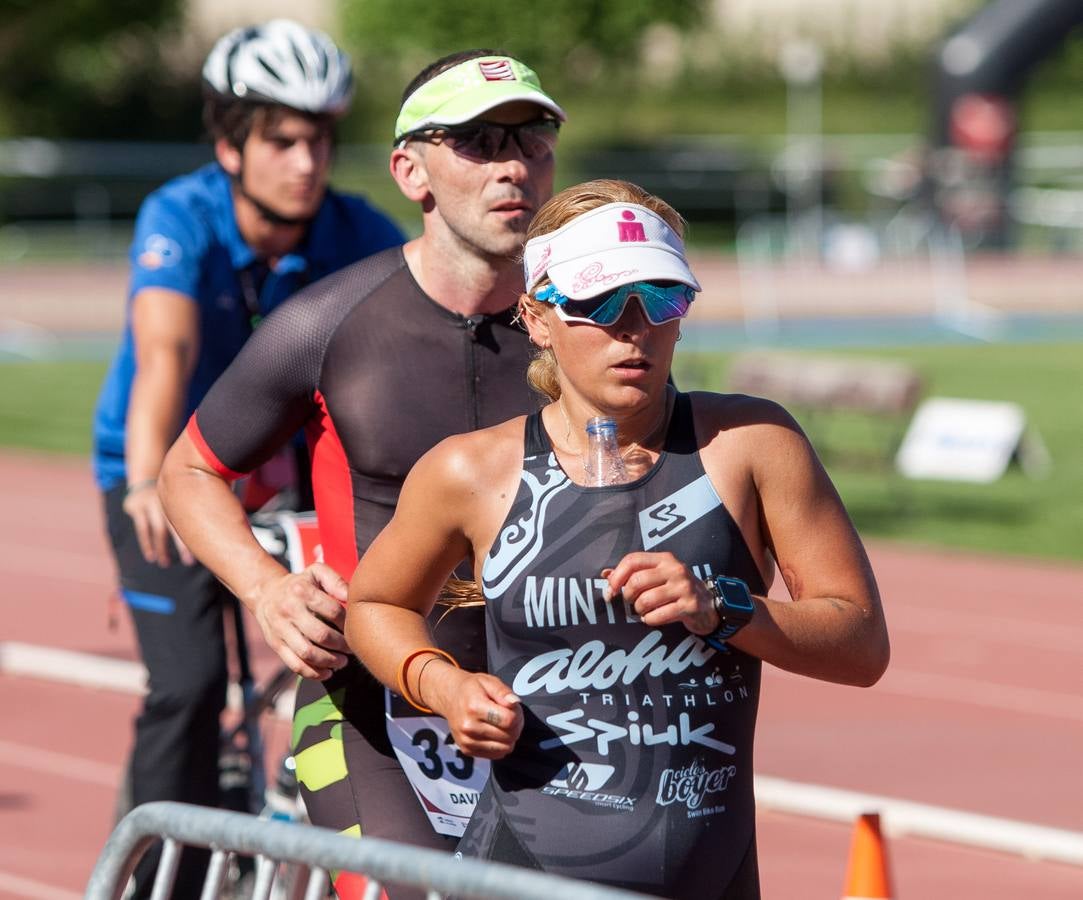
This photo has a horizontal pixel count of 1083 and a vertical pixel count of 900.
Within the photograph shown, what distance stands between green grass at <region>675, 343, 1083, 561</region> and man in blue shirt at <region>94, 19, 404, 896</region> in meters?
7.92

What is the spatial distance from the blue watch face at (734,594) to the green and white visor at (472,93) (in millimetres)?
1246

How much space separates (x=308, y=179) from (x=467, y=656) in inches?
67.7

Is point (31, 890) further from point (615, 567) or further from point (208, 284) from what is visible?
point (615, 567)

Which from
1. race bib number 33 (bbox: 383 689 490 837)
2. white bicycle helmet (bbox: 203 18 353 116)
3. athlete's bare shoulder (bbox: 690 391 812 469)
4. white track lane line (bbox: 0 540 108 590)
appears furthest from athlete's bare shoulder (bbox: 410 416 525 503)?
white track lane line (bbox: 0 540 108 590)

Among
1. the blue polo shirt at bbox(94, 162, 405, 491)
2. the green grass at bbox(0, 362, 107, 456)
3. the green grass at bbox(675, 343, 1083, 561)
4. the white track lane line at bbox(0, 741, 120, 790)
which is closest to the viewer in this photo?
the blue polo shirt at bbox(94, 162, 405, 491)

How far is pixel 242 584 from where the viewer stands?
371cm

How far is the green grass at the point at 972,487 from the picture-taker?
12.8 meters

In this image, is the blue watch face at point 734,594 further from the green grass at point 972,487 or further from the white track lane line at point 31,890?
the green grass at point 972,487

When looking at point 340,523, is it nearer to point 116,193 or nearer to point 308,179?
point 308,179

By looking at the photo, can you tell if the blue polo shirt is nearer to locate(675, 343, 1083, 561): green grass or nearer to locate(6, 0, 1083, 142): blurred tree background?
locate(675, 343, 1083, 561): green grass

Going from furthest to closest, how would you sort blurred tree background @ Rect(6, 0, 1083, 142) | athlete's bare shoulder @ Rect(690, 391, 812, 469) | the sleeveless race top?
blurred tree background @ Rect(6, 0, 1083, 142) → athlete's bare shoulder @ Rect(690, 391, 812, 469) → the sleeveless race top

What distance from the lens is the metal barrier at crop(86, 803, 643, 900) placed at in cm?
233

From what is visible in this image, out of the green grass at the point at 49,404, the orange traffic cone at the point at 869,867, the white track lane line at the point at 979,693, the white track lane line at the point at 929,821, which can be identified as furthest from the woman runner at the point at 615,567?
the green grass at the point at 49,404

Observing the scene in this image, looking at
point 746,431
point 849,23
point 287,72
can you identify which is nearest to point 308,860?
point 746,431
